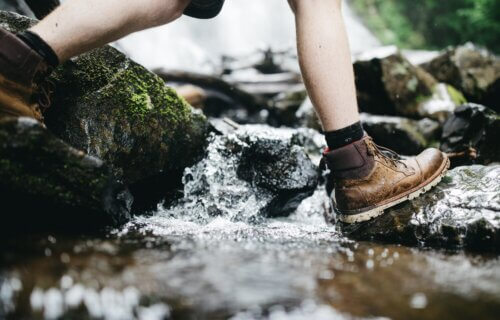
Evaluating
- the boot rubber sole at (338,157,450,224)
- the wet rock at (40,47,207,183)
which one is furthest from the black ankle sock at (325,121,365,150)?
the wet rock at (40,47,207,183)

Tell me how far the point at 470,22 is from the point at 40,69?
2000 centimetres

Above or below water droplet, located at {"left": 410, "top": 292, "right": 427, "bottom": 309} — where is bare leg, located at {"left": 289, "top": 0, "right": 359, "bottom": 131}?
above

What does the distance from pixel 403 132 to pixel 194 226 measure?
395 centimetres

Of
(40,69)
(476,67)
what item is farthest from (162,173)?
(476,67)

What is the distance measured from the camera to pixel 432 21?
2084cm

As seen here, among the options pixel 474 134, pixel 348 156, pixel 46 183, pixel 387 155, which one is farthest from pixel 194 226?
pixel 474 134

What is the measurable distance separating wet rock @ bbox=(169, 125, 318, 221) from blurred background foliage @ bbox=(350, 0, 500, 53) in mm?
17432

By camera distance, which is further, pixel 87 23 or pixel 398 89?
pixel 398 89

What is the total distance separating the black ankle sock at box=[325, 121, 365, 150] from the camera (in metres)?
1.80

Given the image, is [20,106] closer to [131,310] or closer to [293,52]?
[131,310]

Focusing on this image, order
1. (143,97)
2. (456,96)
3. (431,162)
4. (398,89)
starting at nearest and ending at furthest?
(431,162) → (143,97) → (398,89) → (456,96)

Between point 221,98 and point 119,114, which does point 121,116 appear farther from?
point 221,98

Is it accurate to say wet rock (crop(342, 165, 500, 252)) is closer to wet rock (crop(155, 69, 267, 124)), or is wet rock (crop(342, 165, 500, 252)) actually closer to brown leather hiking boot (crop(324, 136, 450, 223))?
brown leather hiking boot (crop(324, 136, 450, 223))

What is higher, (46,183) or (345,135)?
(46,183)
